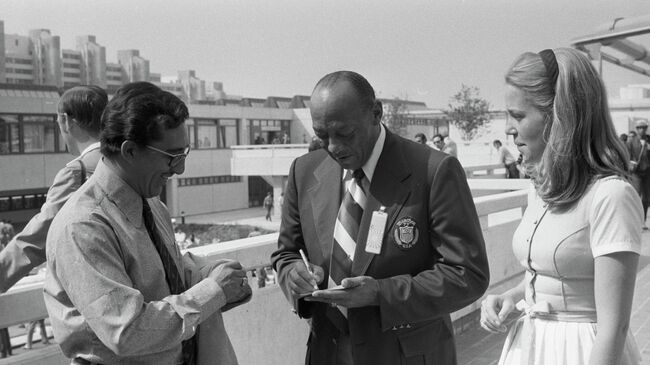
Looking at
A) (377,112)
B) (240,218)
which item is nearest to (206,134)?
(240,218)

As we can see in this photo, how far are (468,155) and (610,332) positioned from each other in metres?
35.1

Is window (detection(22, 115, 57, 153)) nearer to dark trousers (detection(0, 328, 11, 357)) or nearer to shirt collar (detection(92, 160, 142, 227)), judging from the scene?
dark trousers (detection(0, 328, 11, 357))

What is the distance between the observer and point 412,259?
2.75 meters

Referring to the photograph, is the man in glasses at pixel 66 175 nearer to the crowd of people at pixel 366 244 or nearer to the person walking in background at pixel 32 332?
the crowd of people at pixel 366 244

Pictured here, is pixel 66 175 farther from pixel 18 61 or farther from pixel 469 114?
pixel 18 61

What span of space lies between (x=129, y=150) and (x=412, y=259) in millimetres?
1173

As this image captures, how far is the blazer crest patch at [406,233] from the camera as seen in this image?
271 cm

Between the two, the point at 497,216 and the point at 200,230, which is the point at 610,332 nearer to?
the point at 497,216

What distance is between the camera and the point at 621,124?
27016 millimetres

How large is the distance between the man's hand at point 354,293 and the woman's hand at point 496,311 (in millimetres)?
425

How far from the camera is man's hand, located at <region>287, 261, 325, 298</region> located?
2.70 meters

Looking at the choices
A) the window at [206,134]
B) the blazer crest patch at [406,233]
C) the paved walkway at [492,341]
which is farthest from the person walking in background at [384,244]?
the window at [206,134]

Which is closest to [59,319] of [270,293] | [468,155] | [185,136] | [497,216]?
[185,136]

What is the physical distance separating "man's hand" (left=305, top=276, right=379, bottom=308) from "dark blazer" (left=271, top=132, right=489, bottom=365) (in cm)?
5
